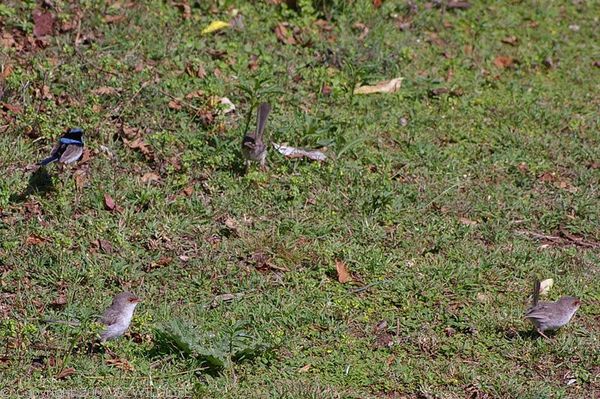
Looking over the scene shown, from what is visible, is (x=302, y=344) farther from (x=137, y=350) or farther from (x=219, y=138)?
(x=219, y=138)

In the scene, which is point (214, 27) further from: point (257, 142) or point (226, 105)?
point (257, 142)

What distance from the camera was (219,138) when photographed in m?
8.50

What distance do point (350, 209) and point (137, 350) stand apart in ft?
7.85

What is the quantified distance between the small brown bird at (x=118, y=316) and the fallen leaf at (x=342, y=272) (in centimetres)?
Answer: 160

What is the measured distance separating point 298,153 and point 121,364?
2.94 m

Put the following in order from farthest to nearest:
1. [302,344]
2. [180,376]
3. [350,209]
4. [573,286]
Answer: [350,209], [573,286], [302,344], [180,376]

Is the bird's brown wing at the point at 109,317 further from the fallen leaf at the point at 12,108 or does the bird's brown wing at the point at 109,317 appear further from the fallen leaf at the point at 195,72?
the fallen leaf at the point at 195,72

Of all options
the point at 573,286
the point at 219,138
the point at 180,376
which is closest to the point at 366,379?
the point at 180,376

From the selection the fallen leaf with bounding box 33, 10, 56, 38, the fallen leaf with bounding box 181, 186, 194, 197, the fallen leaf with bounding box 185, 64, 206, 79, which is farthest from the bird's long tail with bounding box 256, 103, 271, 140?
the fallen leaf with bounding box 33, 10, 56, 38

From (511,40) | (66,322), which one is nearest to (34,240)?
(66,322)

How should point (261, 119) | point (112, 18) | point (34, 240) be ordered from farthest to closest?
point (112, 18), point (261, 119), point (34, 240)

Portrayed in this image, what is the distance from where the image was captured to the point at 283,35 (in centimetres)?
1004

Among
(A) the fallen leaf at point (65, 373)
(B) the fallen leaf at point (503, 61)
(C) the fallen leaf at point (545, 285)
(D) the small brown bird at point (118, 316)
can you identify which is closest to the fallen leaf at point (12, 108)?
(D) the small brown bird at point (118, 316)

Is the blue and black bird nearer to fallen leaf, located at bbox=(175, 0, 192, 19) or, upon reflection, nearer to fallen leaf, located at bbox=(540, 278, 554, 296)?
fallen leaf, located at bbox=(175, 0, 192, 19)
